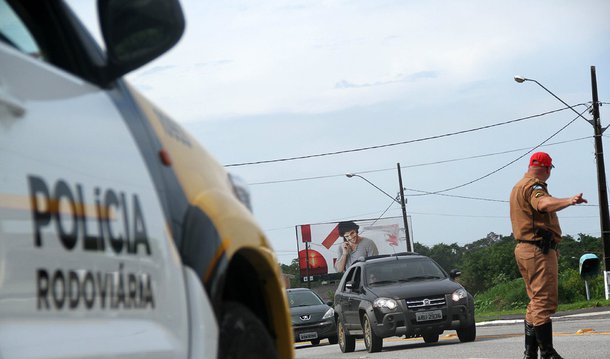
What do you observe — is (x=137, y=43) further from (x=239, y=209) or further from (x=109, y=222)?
(x=239, y=209)

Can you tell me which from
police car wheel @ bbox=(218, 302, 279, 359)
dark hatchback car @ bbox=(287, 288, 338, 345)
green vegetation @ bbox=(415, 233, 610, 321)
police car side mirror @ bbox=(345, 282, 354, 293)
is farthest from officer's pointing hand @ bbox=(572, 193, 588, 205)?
green vegetation @ bbox=(415, 233, 610, 321)

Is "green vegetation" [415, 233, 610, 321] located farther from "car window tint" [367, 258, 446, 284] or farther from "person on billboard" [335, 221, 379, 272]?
"car window tint" [367, 258, 446, 284]

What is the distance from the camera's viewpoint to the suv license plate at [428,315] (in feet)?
58.5

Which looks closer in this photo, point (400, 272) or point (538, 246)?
point (538, 246)

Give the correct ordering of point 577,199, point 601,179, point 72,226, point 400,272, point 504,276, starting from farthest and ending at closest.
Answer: point 504,276, point 601,179, point 400,272, point 577,199, point 72,226

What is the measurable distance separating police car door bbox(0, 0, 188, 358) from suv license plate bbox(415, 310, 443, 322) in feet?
49.1

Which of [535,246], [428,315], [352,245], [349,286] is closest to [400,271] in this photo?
[349,286]

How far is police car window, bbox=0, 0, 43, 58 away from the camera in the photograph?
2.83 m

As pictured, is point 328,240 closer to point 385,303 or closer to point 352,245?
point 352,245

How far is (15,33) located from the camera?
2.87 m

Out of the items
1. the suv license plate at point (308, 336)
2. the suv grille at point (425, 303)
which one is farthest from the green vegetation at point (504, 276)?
the suv grille at point (425, 303)

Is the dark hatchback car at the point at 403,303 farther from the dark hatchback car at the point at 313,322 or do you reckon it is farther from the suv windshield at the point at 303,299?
the suv windshield at the point at 303,299

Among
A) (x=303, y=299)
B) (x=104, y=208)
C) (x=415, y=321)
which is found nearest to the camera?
(x=104, y=208)

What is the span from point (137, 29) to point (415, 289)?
1551 cm
